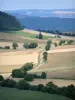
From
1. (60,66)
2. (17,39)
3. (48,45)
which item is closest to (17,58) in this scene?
(17,39)

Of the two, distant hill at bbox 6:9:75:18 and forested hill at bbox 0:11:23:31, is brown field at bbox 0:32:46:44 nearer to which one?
forested hill at bbox 0:11:23:31

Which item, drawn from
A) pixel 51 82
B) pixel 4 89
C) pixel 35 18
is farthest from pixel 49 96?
pixel 35 18

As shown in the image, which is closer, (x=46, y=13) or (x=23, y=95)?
(x=23, y=95)

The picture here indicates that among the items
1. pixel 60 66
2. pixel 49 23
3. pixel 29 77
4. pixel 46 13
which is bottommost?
pixel 29 77

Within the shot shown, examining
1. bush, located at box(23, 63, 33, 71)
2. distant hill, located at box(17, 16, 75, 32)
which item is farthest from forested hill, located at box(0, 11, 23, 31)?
Result: bush, located at box(23, 63, 33, 71)

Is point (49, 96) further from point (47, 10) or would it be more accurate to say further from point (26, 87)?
point (47, 10)

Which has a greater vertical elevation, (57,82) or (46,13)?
(46,13)

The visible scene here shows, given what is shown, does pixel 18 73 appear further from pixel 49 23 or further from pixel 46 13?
pixel 46 13

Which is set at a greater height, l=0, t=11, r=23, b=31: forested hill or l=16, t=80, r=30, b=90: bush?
l=0, t=11, r=23, b=31: forested hill

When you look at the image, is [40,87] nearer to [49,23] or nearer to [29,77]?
[29,77]
